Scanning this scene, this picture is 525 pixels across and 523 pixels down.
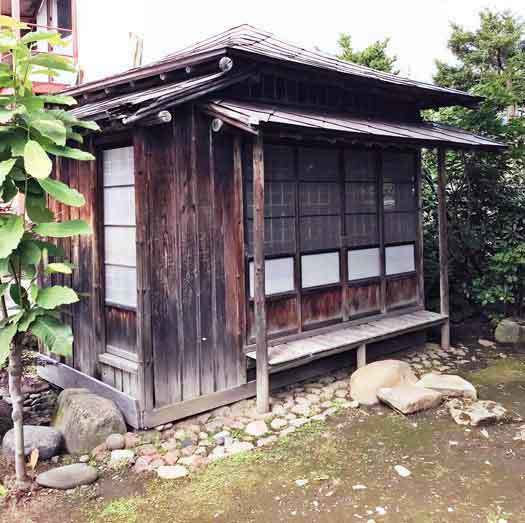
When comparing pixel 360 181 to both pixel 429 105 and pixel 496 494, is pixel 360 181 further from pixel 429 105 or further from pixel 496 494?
pixel 496 494

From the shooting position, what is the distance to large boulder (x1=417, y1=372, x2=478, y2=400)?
5906 mm

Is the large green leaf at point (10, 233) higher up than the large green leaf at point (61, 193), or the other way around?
the large green leaf at point (61, 193)

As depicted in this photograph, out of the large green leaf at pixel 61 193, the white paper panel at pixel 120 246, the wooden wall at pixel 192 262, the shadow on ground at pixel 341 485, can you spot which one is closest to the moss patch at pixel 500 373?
the shadow on ground at pixel 341 485

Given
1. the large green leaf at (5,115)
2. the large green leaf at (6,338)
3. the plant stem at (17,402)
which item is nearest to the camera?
the large green leaf at (5,115)

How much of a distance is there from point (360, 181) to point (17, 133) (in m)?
4.47

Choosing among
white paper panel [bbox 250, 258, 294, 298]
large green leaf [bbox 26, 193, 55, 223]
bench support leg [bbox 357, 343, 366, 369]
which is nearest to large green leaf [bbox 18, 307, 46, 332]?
large green leaf [bbox 26, 193, 55, 223]

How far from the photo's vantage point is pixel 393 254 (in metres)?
7.59

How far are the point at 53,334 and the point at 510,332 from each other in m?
7.06

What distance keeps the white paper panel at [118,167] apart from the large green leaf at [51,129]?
148cm

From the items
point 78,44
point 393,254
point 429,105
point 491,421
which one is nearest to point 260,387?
point 491,421

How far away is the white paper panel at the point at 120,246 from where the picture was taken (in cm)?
532

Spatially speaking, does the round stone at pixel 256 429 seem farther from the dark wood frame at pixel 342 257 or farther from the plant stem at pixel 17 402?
the plant stem at pixel 17 402

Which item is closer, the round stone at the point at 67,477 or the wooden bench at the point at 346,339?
the round stone at the point at 67,477

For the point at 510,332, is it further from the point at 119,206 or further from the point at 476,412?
the point at 119,206
